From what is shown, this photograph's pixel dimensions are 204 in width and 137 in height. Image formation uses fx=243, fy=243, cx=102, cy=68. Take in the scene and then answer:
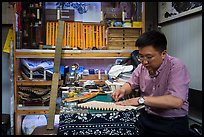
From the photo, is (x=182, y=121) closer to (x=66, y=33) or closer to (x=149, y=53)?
(x=149, y=53)

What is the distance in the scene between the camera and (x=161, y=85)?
164 cm

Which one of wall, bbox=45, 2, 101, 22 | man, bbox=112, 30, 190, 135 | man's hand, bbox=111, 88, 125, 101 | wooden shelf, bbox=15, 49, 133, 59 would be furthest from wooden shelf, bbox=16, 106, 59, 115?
man, bbox=112, 30, 190, 135

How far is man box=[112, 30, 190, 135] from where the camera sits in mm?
1479

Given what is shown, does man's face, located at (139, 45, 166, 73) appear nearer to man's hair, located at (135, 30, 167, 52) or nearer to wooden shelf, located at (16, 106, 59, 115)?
man's hair, located at (135, 30, 167, 52)

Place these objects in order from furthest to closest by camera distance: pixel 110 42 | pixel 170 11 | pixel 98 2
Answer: pixel 98 2, pixel 110 42, pixel 170 11

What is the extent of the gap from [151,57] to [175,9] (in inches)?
53.6

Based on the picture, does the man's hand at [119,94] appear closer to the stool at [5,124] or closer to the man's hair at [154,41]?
the man's hair at [154,41]

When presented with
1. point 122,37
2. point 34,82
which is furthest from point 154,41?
point 34,82

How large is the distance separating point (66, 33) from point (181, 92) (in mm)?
2062

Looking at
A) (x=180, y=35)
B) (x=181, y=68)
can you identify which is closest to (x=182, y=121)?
(x=181, y=68)

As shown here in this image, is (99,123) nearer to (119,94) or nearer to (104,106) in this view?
(104,106)

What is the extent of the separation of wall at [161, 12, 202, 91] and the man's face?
75 cm

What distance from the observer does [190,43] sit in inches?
93.8

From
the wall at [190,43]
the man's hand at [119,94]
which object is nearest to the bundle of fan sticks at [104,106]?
the man's hand at [119,94]
